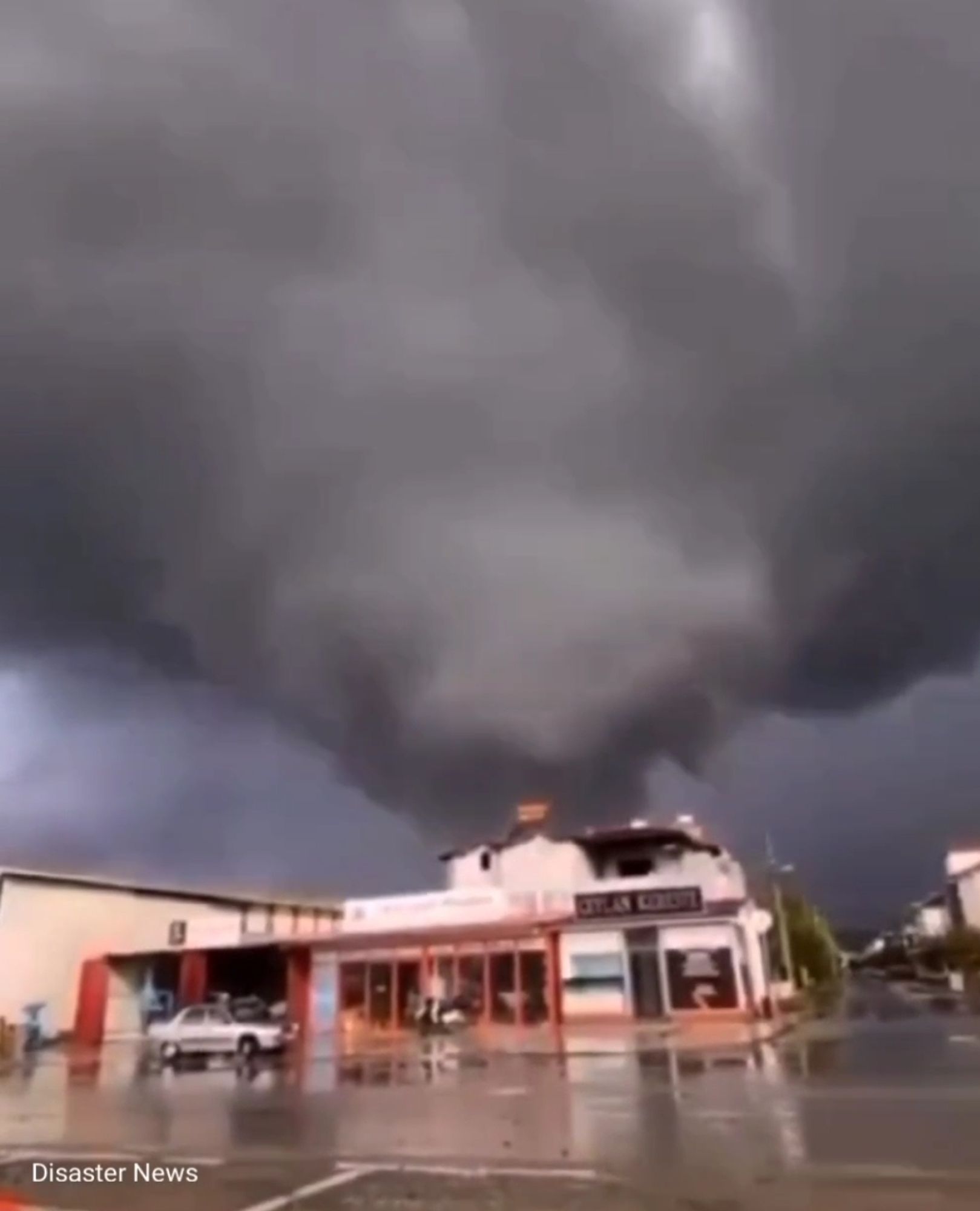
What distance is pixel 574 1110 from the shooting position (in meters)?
18.0

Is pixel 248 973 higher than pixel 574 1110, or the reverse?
pixel 248 973

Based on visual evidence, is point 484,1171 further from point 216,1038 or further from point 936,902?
point 936,902

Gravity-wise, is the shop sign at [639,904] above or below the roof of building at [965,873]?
below

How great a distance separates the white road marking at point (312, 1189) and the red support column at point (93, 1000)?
4414 centimetres

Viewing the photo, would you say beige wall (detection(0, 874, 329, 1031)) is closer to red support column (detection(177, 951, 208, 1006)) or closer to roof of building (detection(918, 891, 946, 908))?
red support column (detection(177, 951, 208, 1006))

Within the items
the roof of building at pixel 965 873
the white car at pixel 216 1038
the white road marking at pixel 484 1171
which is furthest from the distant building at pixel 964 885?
the white road marking at pixel 484 1171

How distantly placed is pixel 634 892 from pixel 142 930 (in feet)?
81.8

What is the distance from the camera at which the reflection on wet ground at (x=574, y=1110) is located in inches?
525

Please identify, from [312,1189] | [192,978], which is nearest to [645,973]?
[192,978]

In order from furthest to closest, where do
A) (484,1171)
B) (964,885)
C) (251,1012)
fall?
(964,885) < (251,1012) < (484,1171)

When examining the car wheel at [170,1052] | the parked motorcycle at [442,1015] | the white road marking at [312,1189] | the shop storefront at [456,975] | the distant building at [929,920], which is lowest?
the white road marking at [312,1189]

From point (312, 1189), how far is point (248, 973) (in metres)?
43.7

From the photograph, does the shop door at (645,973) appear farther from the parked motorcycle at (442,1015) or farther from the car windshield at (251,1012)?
the car windshield at (251,1012)

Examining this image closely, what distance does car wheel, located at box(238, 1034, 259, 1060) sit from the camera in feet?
118
